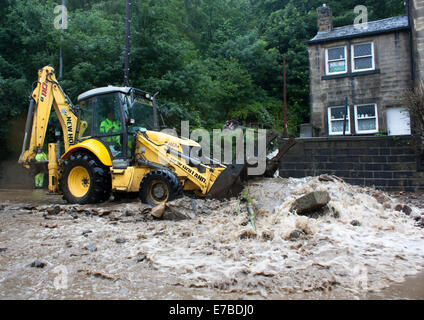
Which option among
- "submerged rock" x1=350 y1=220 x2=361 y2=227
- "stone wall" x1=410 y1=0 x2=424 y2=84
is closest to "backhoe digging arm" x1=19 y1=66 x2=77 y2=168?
"submerged rock" x1=350 y1=220 x2=361 y2=227

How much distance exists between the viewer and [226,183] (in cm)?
752

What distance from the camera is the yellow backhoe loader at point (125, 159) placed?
7.84m

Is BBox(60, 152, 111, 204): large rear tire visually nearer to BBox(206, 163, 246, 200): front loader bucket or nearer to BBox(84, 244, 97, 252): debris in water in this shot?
BBox(206, 163, 246, 200): front loader bucket

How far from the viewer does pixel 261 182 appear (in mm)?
8102

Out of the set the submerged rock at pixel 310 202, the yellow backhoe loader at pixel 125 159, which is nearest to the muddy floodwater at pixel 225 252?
the submerged rock at pixel 310 202

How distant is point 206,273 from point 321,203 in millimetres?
2932

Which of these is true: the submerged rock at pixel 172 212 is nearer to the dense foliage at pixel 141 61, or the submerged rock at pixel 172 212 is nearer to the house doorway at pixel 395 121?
the dense foliage at pixel 141 61

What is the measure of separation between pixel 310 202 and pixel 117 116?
523 centimetres

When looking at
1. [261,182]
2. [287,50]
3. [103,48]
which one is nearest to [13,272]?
[261,182]

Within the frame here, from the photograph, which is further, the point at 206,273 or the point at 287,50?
the point at 287,50

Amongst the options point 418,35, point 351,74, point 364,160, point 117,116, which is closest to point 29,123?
point 117,116

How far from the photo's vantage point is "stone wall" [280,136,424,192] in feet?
34.1

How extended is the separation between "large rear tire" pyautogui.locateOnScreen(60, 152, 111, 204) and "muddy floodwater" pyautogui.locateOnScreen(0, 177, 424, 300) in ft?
3.97
